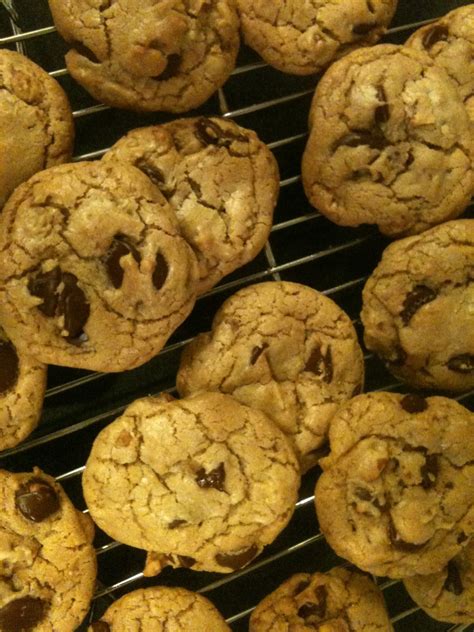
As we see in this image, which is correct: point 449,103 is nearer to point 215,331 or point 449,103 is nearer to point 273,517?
point 215,331

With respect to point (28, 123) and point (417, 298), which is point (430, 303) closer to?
point (417, 298)

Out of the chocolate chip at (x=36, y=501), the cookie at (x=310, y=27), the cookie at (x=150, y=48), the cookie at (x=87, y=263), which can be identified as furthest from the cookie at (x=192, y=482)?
the cookie at (x=310, y=27)

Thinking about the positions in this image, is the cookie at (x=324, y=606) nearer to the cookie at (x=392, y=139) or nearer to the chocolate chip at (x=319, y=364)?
the chocolate chip at (x=319, y=364)

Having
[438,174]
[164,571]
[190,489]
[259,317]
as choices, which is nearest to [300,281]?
[259,317]

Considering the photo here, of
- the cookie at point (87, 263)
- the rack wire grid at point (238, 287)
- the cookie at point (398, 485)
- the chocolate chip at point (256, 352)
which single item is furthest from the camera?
the rack wire grid at point (238, 287)

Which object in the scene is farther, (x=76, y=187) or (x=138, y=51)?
(x=138, y=51)

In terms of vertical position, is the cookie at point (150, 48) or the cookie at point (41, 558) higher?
the cookie at point (150, 48)
